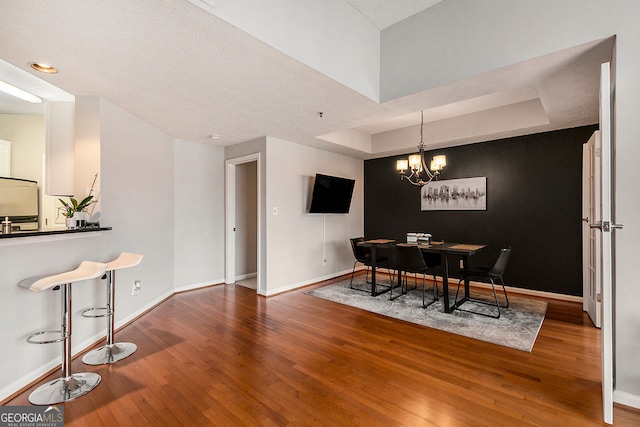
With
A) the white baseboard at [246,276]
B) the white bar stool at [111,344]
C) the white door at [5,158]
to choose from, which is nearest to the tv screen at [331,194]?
the white baseboard at [246,276]

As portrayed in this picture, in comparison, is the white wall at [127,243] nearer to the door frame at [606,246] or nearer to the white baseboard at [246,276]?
the white baseboard at [246,276]

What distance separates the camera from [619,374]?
1.90 m

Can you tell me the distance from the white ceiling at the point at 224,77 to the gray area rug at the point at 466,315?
2.37 metres

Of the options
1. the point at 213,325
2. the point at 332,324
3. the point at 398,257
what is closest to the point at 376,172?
the point at 398,257

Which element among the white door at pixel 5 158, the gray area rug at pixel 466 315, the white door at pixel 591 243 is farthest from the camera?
the white door at pixel 5 158

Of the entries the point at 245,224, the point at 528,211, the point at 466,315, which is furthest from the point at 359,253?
the point at 528,211

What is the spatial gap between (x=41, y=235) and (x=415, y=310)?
371 cm

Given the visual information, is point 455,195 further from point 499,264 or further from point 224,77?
point 224,77

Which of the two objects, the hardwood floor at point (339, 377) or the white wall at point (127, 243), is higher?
the white wall at point (127, 243)

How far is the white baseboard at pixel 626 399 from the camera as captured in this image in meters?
1.82

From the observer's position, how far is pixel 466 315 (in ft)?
11.3

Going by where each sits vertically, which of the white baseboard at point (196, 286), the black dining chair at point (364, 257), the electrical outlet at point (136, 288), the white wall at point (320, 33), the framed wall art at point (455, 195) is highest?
the white wall at point (320, 33)

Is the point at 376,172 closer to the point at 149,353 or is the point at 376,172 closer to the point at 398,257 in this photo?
the point at 398,257

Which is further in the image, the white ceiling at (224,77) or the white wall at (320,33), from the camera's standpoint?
the white wall at (320,33)
